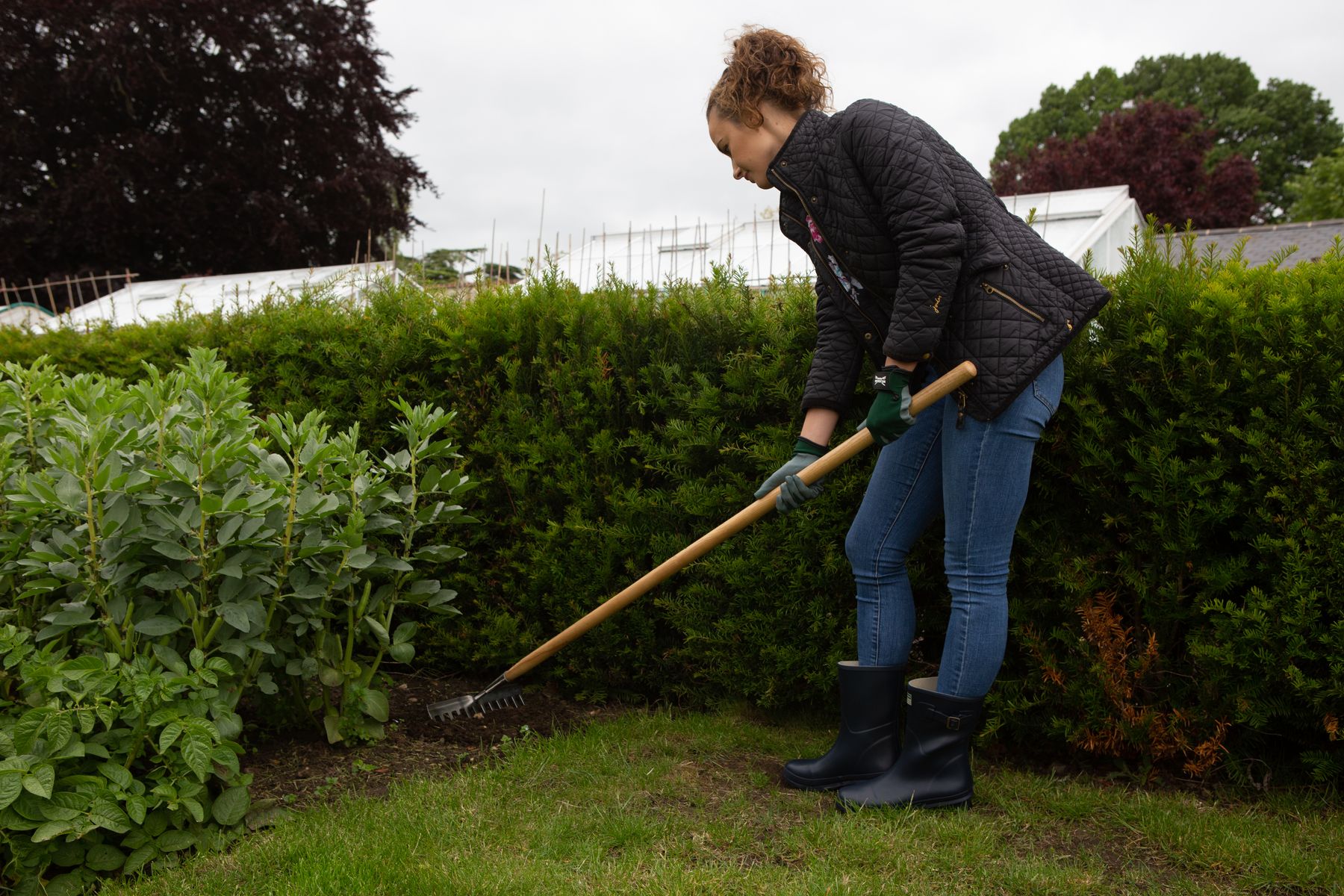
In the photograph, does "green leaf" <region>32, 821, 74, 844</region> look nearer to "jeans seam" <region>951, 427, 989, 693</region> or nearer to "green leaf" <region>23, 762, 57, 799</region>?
"green leaf" <region>23, 762, 57, 799</region>

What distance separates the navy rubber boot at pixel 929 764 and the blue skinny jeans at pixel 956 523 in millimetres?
82

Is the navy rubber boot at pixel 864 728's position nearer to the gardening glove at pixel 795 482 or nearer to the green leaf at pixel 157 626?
the gardening glove at pixel 795 482

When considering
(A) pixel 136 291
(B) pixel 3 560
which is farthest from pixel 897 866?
(A) pixel 136 291

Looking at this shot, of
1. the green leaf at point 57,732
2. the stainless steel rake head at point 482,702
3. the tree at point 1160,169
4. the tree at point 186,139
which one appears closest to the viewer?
the green leaf at point 57,732

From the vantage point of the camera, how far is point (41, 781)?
231 cm

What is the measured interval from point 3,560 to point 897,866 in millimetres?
2717

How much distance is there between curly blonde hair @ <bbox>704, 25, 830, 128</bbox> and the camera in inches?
106

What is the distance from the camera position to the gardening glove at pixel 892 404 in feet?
8.29

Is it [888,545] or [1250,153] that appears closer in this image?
[888,545]

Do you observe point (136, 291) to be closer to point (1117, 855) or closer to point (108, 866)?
point (108, 866)

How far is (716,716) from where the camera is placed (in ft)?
12.0

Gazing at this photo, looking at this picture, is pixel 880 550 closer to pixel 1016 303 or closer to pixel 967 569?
pixel 967 569

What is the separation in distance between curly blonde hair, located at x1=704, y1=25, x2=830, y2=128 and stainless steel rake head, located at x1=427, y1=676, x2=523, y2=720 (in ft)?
7.43

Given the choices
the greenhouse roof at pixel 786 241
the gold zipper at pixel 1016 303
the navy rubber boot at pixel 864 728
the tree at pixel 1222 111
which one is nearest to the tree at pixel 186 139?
the greenhouse roof at pixel 786 241
